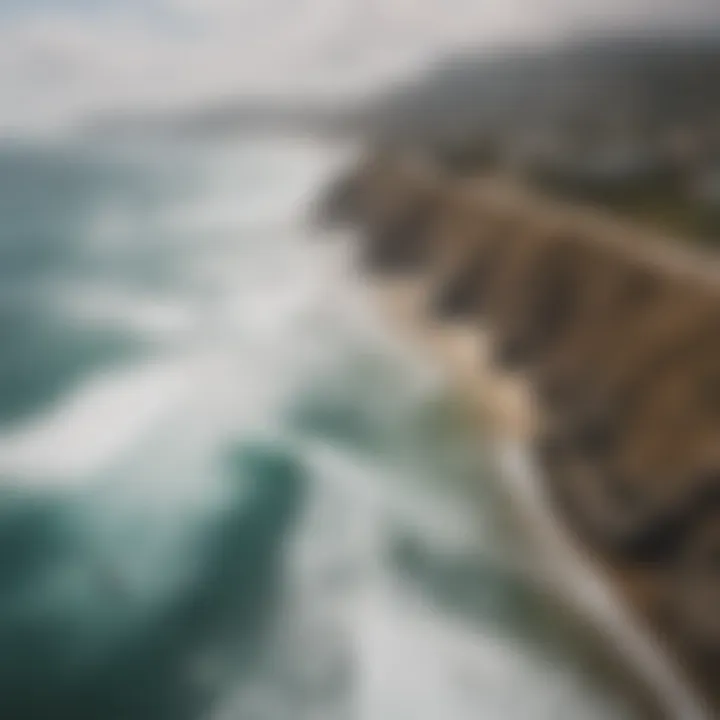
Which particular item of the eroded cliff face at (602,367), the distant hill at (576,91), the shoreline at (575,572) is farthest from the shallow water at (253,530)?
the distant hill at (576,91)

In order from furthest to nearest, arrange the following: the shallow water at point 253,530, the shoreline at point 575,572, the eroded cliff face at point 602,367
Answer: the eroded cliff face at point 602,367, the shallow water at point 253,530, the shoreline at point 575,572

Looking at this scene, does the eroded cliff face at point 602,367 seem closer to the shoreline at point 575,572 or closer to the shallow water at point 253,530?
the shoreline at point 575,572

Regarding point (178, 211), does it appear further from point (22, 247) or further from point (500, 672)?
point (500, 672)

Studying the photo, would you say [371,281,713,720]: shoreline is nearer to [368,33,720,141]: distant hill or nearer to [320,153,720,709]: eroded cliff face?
[320,153,720,709]: eroded cliff face

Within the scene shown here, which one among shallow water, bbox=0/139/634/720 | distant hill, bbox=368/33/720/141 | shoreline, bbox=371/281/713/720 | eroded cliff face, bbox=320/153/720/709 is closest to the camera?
shoreline, bbox=371/281/713/720

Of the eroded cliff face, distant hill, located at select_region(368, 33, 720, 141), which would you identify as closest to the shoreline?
the eroded cliff face

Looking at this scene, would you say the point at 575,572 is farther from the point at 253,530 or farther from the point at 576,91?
the point at 576,91
